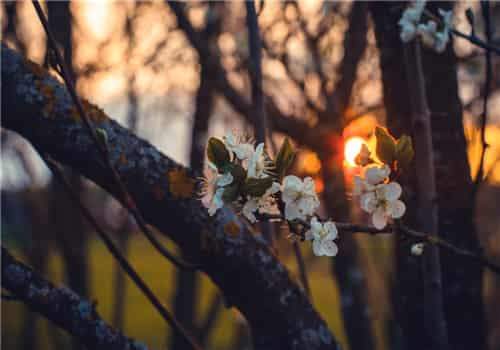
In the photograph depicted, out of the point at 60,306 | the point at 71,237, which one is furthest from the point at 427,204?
the point at 71,237

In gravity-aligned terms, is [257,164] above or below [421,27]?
below

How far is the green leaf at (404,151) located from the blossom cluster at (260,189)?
7.0 inches

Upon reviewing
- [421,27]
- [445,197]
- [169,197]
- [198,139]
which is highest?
[198,139]

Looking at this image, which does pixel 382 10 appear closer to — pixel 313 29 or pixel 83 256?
pixel 313 29

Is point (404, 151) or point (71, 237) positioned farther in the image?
point (71, 237)

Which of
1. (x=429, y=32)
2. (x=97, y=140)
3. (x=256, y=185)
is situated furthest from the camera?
(x=429, y=32)

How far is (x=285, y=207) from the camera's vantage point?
1102 mm

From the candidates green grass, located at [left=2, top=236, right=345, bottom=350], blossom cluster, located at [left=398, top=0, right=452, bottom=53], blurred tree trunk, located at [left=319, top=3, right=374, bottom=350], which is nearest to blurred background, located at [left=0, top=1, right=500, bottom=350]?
blurred tree trunk, located at [left=319, top=3, right=374, bottom=350]

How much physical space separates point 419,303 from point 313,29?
7.13ft

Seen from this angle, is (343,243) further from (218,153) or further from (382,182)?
(218,153)

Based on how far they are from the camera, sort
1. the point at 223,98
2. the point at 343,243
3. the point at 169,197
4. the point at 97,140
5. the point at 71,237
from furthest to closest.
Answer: the point at 71,237 → the point at 223,98 → the point at 343,243 → the point at 169,197 → the point at 97,140

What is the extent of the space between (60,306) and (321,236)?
650 mm

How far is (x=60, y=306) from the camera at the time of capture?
1.45 meters

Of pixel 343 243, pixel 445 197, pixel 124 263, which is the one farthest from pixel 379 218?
pixel 343 243
